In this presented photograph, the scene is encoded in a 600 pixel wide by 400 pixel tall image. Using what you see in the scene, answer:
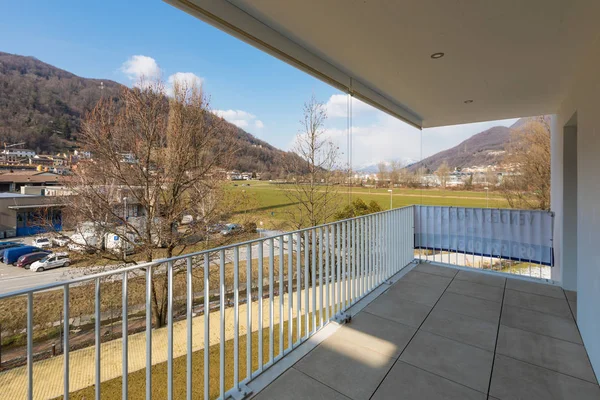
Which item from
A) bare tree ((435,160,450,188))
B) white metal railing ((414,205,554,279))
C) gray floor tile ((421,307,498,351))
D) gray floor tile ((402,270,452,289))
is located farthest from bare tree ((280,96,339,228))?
gray floor tile ((421,307,498,351))

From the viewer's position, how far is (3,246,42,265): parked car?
229 centimetres

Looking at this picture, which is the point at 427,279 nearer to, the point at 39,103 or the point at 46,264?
the point at 46,264

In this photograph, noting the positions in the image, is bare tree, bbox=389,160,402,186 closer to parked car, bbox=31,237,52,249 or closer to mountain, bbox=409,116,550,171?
mountain, bbox=409,116,550,171

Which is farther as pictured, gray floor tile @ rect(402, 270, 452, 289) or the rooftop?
gray floor tile @ rect(402, 270, 452, 289)

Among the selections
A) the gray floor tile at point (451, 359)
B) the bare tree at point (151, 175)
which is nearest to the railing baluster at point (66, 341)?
the gray floor tile at point (451, 359)

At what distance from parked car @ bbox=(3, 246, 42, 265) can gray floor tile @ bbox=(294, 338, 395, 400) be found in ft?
8.24

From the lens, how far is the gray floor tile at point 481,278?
12.1ft

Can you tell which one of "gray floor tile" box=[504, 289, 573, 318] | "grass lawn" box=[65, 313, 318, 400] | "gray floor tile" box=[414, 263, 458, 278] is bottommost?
"grass lawn" box=[65, 313, 318, 400]

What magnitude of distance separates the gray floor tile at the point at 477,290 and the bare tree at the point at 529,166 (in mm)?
6619

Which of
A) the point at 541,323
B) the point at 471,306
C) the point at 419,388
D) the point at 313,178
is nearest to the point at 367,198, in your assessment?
the point at 313,178

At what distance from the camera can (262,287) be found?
6.27 ft

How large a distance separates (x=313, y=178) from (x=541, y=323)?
325 inches

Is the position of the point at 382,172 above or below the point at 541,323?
above

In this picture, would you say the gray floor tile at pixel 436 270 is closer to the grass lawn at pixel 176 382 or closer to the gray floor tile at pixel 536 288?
the gray floor tile at pixel 536 288
